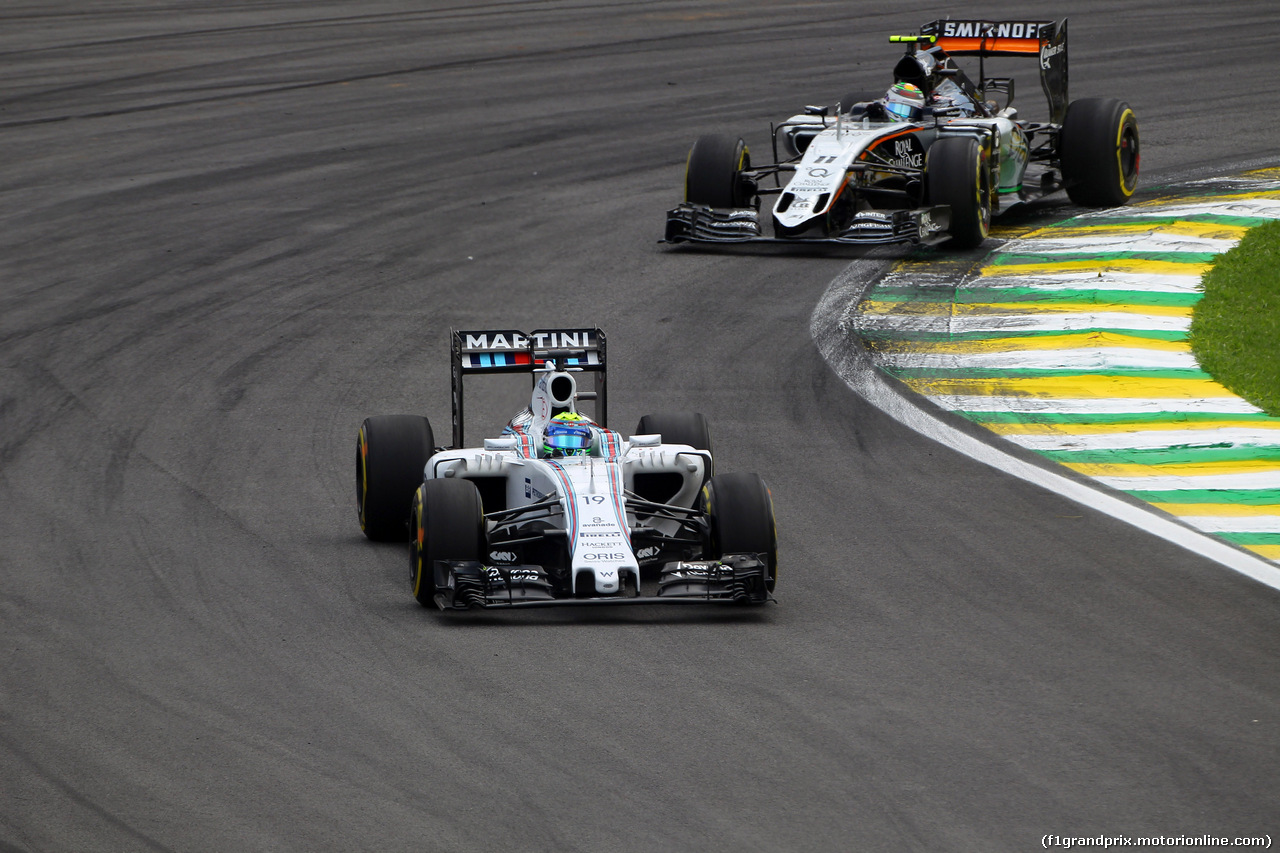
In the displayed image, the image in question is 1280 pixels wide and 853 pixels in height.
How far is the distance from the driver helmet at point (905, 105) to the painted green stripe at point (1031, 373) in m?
4.67

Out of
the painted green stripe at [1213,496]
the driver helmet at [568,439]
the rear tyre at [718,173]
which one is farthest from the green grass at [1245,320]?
the driver helmet at [568,439]

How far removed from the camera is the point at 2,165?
69.1 ft

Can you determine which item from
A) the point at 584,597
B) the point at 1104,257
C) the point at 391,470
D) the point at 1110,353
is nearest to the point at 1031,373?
the point at 1110,353

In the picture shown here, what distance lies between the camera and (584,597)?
8.29m

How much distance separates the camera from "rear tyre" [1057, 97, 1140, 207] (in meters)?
17.7

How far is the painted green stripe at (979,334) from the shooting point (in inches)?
538

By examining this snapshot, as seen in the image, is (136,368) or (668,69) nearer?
(136,368)

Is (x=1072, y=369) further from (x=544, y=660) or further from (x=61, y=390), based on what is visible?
(x=61, y=390)

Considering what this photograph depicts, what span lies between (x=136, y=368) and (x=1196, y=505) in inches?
319

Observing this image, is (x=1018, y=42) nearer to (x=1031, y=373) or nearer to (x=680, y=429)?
(x=1031, y=373)

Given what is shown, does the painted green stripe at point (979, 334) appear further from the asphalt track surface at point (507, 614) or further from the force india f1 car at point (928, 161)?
the force india f1 car at point (928, 161)

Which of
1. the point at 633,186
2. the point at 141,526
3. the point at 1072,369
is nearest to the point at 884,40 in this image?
the point at 633,186

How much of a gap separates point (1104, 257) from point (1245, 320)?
2.29 meters

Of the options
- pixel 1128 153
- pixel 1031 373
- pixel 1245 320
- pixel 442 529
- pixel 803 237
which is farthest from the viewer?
pixel 1128 153
